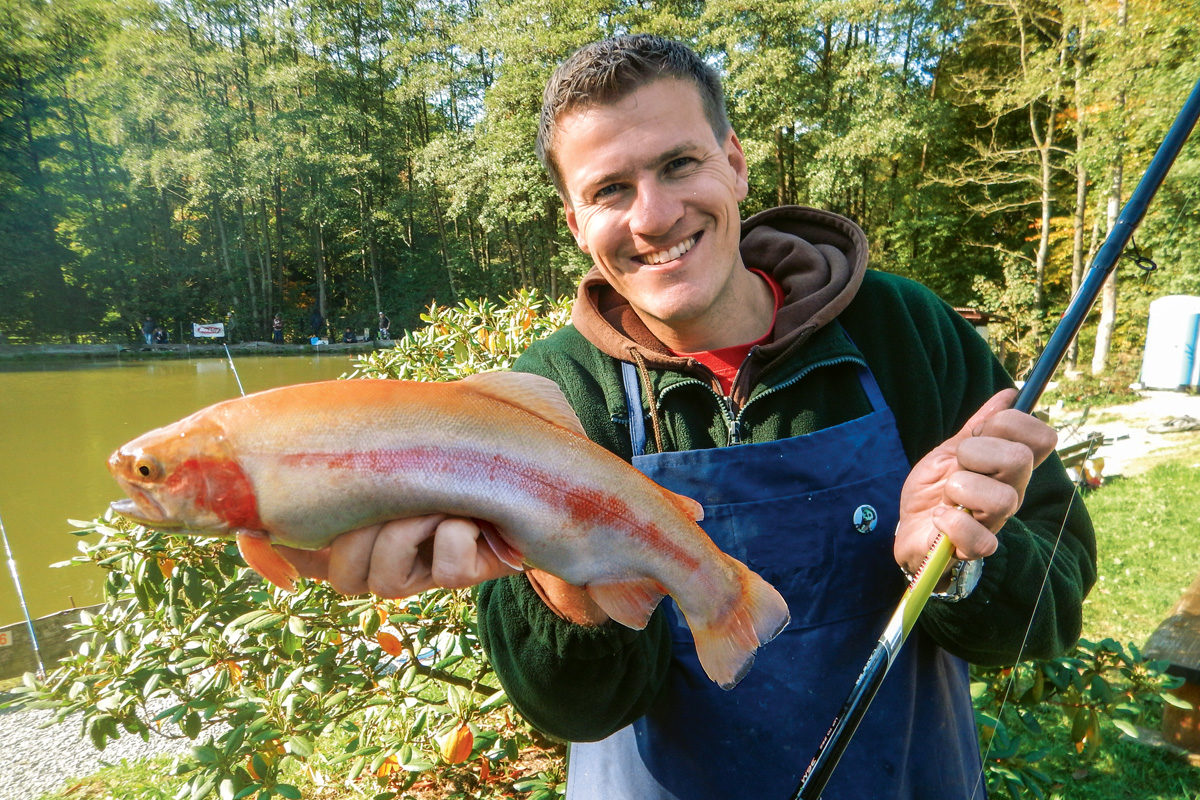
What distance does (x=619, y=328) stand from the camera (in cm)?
210

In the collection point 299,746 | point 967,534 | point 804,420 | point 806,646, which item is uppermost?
point 804,420

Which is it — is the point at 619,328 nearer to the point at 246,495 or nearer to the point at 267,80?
the point at 246,495

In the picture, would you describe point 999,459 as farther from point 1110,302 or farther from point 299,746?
point 299,746

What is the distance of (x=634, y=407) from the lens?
1.91 m

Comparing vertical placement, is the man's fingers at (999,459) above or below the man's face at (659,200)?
below

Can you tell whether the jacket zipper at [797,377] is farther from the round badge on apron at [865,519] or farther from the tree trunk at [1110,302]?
the tree trunk at [1110,302]

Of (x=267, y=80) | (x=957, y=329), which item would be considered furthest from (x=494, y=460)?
(x=267, y=80)

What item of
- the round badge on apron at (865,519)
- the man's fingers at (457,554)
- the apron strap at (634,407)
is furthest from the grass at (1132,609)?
the man's fingers at (457,554)

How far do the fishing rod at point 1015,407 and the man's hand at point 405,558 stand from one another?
28.7 inches

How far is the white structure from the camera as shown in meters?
1.64

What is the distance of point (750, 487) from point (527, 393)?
0.68 m

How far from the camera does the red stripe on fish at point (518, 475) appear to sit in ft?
4.18

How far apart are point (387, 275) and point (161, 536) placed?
137 ft

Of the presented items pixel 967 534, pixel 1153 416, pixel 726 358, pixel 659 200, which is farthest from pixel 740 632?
pixel 1153 416
